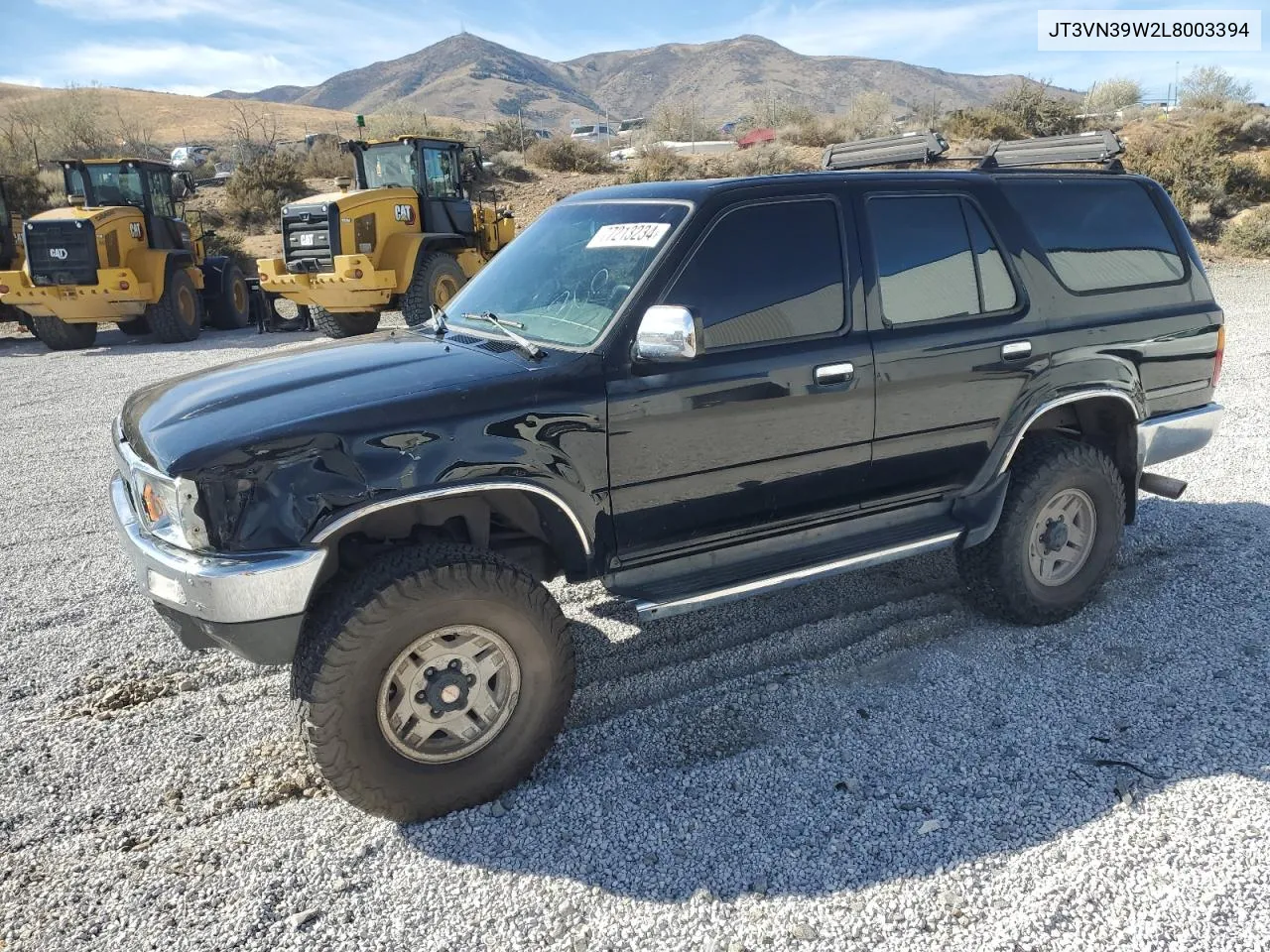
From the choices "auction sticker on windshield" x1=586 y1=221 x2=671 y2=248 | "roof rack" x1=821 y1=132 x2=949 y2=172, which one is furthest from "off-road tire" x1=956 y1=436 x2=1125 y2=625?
"auction sticker on windshield" x1=586 y1=221 x2=671 y2=248

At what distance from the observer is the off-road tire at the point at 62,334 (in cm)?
Result: 1398

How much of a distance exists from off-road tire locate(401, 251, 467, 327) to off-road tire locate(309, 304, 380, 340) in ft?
2.76

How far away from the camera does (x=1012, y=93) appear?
102 ft

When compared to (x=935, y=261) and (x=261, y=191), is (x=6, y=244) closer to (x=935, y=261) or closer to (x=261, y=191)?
(x=261, y=191)

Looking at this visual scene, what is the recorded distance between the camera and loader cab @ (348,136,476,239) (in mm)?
13484

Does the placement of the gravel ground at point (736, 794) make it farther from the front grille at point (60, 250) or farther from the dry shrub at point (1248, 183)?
the dry shrub at point (1248, 183)

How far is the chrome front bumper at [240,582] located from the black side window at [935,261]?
240cm

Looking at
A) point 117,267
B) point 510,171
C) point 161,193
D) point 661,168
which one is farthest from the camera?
point 510,171

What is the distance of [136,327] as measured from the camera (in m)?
15.4

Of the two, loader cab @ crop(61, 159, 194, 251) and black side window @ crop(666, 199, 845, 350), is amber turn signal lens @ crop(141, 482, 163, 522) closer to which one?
black side window @ crop(666, 199, 845, 350)

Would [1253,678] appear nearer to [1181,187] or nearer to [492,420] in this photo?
[492,420]

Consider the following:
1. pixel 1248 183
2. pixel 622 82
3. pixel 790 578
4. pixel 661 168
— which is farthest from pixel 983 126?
pixel 622 82

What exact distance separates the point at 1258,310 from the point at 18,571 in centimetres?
1523

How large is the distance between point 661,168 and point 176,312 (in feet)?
60.2
